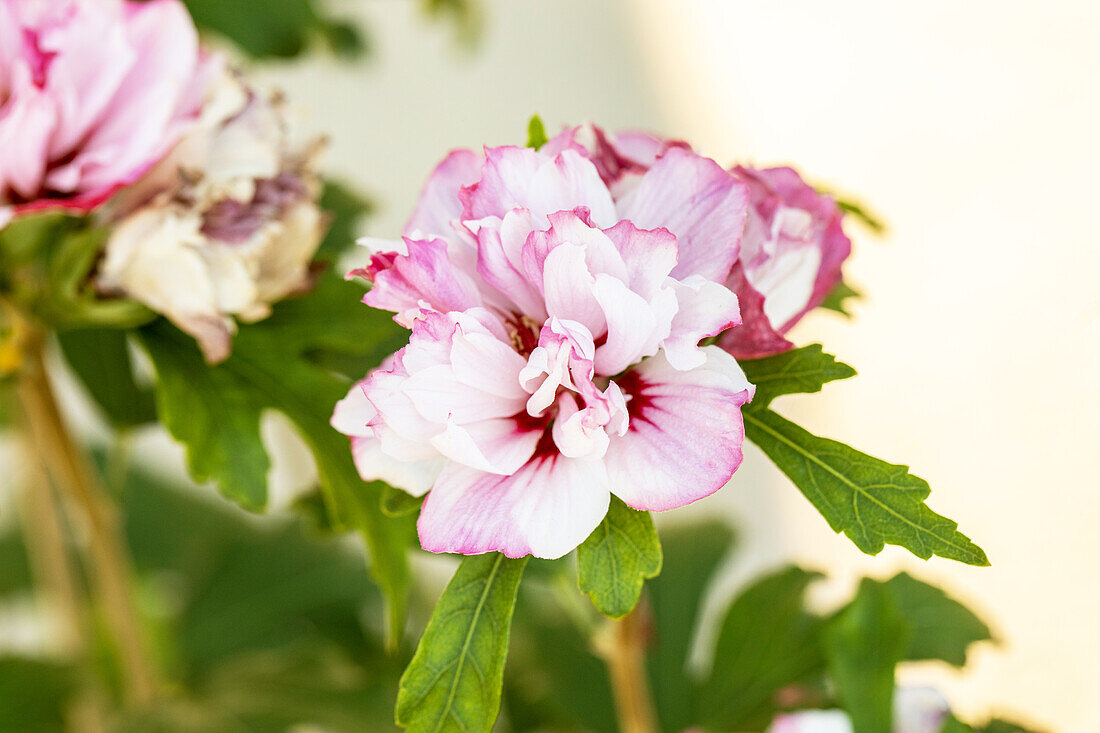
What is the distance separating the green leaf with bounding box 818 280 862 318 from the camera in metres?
0.36

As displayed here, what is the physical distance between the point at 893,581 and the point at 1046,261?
10.8 inches

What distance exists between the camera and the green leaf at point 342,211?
585mm

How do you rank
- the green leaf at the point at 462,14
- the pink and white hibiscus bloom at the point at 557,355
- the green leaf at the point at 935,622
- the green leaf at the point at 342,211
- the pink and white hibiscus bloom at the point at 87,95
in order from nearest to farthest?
the pink and white hibiscus bloom at the point at 557,355, the pink and white hibiscus bloom at the point at 87,95, the green leaf at the point at 935,622, the green leaf at the point at 342,211, the green leaf at the point at 462,14

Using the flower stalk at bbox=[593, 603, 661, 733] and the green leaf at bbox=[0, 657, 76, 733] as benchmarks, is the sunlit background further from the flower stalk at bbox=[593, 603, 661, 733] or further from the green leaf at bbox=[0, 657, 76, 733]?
the green leaf at bbox=[0, 657, 76, 733]

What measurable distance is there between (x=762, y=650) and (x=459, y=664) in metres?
0.31

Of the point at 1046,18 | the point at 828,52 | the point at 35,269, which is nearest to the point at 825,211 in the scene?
the point at 35,269

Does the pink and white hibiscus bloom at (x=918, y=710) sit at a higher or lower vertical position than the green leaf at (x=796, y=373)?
lower

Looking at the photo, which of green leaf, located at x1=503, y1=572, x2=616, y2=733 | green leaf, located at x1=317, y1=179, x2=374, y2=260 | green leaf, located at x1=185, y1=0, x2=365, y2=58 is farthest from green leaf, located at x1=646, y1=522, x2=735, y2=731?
green leaf, located at x1=185, y1=0, x2=365, y2=58

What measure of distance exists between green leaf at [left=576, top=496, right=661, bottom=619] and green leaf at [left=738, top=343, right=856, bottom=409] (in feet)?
0.18

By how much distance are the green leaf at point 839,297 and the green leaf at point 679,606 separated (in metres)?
0.33

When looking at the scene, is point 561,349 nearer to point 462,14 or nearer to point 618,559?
point 618,559

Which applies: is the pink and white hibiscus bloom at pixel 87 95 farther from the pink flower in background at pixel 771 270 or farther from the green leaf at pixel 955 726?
the green leaf at pixel 955 726

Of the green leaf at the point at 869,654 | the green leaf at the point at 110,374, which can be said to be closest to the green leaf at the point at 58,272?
the green leaf at the point at 110,374

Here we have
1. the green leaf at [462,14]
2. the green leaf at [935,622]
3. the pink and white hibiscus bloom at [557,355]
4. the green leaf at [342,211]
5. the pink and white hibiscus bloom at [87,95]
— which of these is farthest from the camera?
the green leaf at [462,14]
